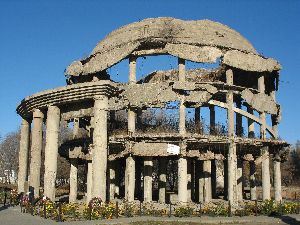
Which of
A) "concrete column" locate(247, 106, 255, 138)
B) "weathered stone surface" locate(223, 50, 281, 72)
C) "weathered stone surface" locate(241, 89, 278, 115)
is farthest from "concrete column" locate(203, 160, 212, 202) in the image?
"weathered stone surface" locate(223, 50, 281, 72)

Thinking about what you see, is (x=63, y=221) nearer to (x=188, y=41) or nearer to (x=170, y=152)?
(x=170, y=152)

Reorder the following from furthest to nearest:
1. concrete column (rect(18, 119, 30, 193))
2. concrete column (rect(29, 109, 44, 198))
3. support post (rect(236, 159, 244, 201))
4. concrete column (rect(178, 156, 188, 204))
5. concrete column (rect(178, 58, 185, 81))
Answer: support post (rect(236, 159, 244, 201)) → concrete column (rect(18, 119, 30, 193)) → concrete column (rect(178, 58, 185, 81)) → concrete column (rect(178, 156, 188, 204)) → concrete column (rect(29, 109, 44, 198))

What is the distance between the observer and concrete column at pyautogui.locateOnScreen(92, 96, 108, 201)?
61.8ft

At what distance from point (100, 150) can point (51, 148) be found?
15.6 ft

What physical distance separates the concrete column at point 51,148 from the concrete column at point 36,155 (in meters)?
1.80

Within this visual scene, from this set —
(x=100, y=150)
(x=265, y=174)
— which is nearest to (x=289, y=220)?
(x=265, y=174)

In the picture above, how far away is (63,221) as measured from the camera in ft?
54.4

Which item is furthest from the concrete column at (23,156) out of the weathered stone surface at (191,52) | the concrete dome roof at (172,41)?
the weathered stone surface at (191,52)

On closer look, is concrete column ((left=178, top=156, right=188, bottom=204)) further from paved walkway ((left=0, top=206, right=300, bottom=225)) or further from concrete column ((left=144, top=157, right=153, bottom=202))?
paved walkway ((left=0, top=206, right=300, bottom=225))

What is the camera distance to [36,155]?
24.2m

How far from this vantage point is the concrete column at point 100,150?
61.8 ft

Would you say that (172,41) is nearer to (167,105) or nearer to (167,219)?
(167,105)

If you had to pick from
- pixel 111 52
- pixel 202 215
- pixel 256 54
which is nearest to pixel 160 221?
pixel 202 215

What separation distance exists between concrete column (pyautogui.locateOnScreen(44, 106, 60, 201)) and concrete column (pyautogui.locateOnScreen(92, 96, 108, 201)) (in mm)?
4053
